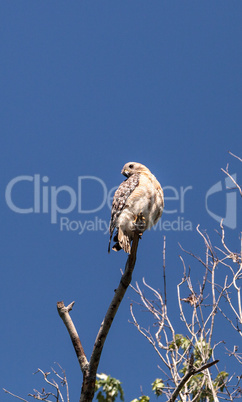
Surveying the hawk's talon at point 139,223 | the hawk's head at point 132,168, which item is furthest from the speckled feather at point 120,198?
the hawk's head at point 132,168

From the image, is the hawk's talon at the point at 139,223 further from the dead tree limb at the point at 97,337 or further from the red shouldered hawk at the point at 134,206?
the dead tree limb at the point at 97,337

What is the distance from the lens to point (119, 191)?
504 centimetres

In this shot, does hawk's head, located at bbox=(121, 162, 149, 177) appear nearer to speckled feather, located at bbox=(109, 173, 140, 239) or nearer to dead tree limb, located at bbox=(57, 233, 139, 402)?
speckled feather, located at bbox=(109, 173, 140, 239)

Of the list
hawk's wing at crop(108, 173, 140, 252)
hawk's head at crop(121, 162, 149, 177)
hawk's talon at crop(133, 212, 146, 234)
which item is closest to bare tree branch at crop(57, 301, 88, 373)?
hawk's talon at crop(133, 212, 146, 234)

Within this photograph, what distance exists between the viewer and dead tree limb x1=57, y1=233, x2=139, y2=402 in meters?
3.52

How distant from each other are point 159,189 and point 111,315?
1.79 metres

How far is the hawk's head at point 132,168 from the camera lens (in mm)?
5672

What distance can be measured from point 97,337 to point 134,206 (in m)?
1.59

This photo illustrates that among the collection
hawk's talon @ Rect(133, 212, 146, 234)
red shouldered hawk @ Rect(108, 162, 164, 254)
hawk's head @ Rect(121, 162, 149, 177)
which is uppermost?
hawk's head @ Rect(121, 162, 149, 177)

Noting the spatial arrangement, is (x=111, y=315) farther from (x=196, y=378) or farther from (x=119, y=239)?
(x=196, y=378)

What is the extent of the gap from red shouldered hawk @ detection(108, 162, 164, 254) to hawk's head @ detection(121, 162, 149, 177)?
1.71 feet

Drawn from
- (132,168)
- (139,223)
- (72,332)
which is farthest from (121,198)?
(72,332)

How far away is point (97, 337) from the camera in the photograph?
361cm

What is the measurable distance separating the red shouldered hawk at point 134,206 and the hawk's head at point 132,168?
1.71 feet
